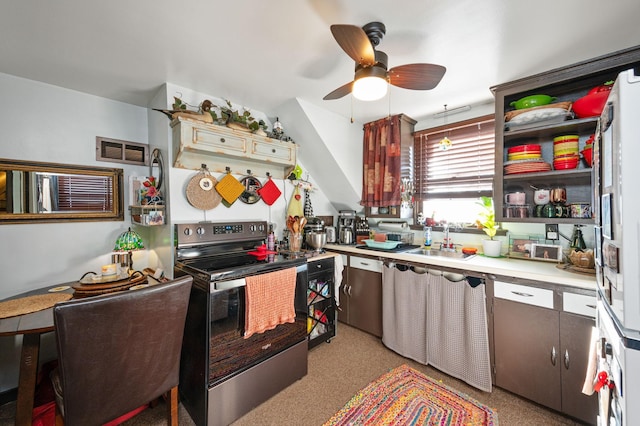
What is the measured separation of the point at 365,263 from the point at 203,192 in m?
1.71

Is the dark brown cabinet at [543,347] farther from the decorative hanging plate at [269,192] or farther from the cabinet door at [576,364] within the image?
the decorative hanging plate at [269,192]

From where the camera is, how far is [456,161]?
2760mm

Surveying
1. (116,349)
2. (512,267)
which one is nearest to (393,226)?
(512,267)

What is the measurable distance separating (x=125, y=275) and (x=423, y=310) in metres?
2.35

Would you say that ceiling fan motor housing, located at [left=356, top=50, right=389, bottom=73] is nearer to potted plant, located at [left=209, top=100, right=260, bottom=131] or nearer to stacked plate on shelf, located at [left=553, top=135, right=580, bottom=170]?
potted plant, located at [left=209, top=100, right=260, bottom=131]

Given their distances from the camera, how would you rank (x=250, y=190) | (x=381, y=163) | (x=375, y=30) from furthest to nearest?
(x=381, y=163) < (x=250, y=190) < (x=375, y=30)

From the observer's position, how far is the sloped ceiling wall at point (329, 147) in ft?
8.69

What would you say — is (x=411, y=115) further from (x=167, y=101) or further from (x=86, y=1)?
(x=86, y=1)

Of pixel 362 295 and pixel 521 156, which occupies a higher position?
pixel 521 156

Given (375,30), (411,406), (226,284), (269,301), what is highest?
(375,30)

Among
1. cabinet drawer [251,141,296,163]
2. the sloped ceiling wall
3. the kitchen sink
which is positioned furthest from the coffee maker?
cabinet drawer [251,141,296,163]

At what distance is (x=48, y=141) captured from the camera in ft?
6.51

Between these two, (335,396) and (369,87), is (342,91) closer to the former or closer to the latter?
(369,87)

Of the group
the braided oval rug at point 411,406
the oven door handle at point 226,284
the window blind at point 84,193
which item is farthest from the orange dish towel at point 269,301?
the window blind at point 84,193
